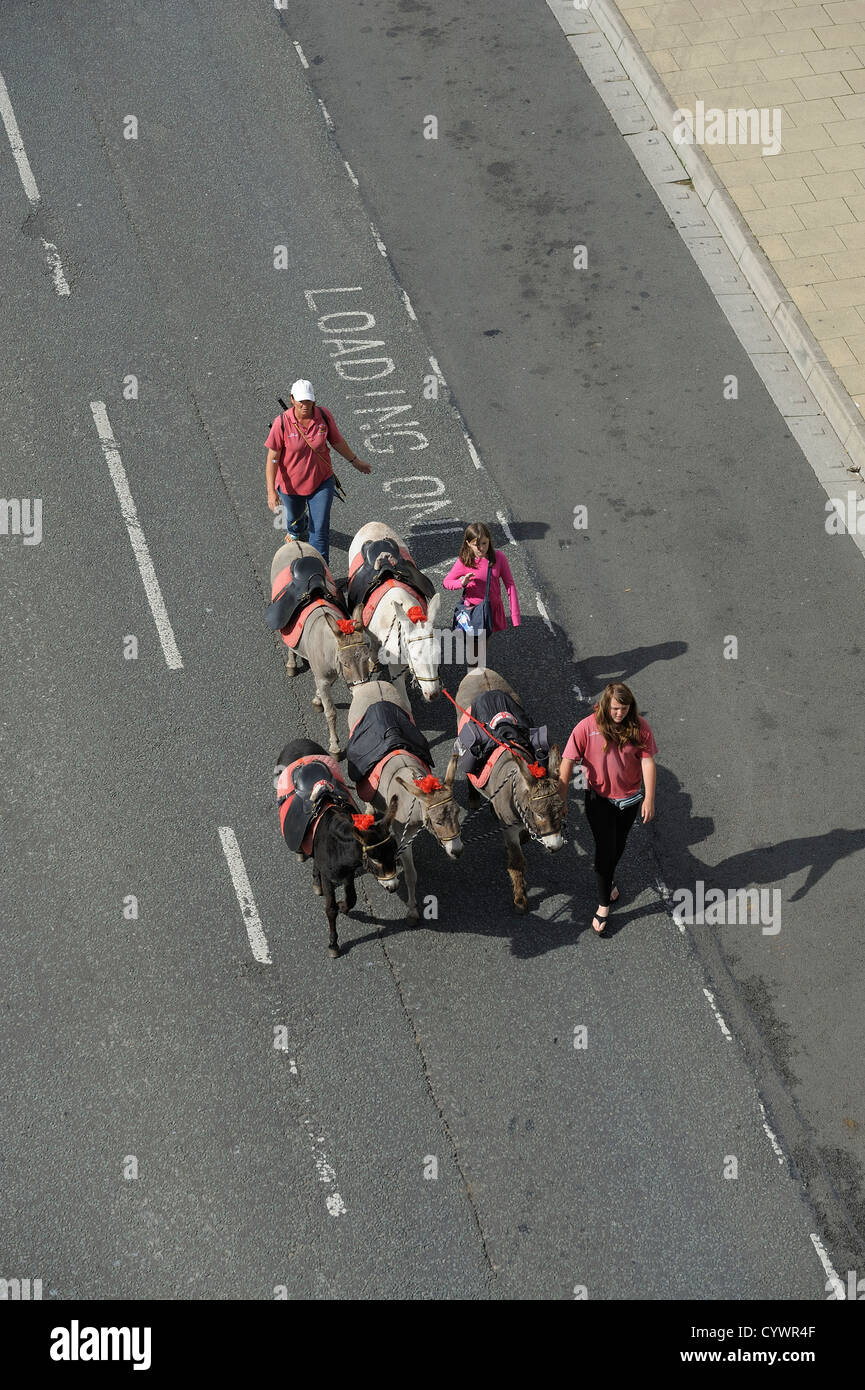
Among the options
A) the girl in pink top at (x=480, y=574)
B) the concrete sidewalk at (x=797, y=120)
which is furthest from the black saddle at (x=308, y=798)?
the concrete sidewalk at (x=797, y=120)

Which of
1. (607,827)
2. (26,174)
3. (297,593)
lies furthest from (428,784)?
(26,174)

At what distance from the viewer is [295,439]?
1259cm

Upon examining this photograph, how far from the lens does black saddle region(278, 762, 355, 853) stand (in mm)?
10312

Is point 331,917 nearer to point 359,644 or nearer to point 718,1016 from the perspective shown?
point 359,644

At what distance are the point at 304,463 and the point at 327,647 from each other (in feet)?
6.72

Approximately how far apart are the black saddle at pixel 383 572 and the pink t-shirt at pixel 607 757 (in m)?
2.21

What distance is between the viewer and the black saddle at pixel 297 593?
11766 mm

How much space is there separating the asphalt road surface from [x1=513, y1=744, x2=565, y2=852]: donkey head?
1.30 meters

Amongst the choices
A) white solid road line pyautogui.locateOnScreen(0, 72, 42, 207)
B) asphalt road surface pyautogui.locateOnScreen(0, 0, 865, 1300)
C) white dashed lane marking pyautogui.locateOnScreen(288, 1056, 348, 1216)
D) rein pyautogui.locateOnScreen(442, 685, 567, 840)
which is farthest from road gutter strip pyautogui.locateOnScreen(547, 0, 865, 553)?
white dashed lane marking pyautogui.locateOnScreen(288, 1056, 348, 1216)

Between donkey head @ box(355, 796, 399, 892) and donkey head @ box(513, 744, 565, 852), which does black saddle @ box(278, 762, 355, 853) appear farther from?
donkey head @ box(513, 744, 565, 852)

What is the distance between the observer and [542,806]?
33.4 ft

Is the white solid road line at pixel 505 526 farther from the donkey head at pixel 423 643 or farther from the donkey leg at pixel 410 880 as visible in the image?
the donkey leg at pixel 410 880
